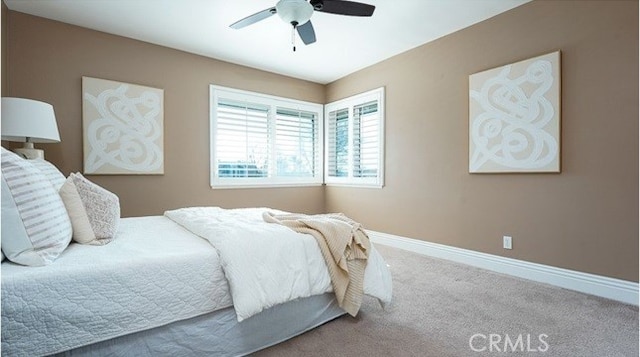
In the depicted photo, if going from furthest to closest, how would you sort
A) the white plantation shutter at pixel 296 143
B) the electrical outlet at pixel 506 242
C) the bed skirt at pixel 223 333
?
the white plantation shutter at pixel 296 143
the electrical outlet at pixel 506 242
the bed skirt at pixel 223 333

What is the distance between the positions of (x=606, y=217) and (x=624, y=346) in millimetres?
1082

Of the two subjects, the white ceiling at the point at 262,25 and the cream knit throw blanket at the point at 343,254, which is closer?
the cream knit throw blanket at the point at 343,254

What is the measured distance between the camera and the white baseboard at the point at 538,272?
237 cm

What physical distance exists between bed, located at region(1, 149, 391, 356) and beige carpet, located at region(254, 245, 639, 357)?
0.58ft

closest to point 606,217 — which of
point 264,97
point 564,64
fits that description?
point 564,64

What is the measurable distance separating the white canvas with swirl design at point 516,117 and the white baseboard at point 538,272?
34.3 inches

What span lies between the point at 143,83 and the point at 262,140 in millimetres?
1621

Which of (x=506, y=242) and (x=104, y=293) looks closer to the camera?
(x=104, y=293)

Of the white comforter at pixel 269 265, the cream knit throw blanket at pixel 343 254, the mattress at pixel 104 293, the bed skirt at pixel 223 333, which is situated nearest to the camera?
the mattress at pixel 104 293

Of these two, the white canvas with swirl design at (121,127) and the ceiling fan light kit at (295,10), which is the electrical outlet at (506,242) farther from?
the white canvas with swirl design at (121,127)

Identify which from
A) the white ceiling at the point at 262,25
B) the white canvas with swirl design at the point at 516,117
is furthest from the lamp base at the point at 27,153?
the white canvas with swirl design at the point at 516,117

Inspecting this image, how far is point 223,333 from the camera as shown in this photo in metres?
1.59

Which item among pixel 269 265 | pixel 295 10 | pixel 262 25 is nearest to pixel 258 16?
pixel 295 10

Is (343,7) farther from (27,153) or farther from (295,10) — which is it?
(27,153)
